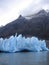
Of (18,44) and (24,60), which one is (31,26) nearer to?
(18,44)

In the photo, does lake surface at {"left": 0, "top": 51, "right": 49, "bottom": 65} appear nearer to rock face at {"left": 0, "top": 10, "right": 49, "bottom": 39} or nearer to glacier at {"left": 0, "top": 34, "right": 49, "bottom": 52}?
glacier at {"left": 0, "top": 34, "right": 49, "bottom": 52}

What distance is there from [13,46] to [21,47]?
0.94 meters

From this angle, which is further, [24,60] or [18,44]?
[18,44]

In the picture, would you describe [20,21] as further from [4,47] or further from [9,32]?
A: [4,47]

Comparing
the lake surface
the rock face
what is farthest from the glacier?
the rock face

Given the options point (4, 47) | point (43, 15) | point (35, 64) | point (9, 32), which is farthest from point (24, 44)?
point (43, 15)

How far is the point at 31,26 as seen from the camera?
48.2 m

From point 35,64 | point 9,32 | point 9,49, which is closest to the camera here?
point 35,64

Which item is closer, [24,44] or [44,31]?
[24,44]

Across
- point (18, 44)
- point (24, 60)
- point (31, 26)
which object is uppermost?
point (31, 26)

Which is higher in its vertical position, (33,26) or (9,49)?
(33,26)

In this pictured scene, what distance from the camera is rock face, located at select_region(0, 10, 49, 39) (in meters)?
45.6

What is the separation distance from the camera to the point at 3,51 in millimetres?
25859

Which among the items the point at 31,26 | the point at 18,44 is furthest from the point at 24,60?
the point at 31,26
